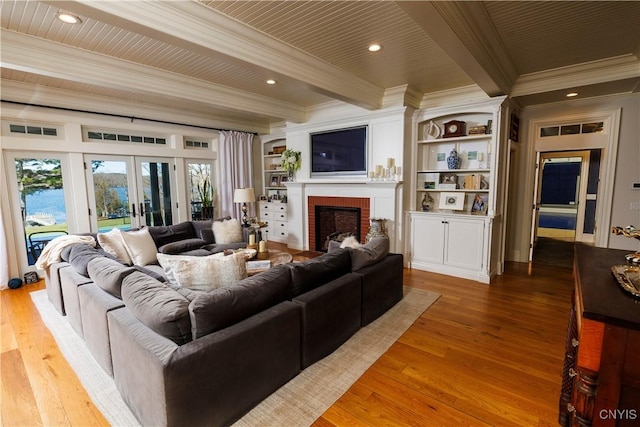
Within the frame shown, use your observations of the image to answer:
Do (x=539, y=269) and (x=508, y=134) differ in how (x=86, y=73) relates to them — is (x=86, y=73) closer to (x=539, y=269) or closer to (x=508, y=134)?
(x=508, y=134)

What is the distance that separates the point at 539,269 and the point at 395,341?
3.43 metres

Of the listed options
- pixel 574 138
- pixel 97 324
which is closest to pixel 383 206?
pixel 574 138

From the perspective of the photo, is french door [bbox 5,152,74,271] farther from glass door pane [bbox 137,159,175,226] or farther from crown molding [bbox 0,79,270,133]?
glass door pane [bbox 137,159,175,226]

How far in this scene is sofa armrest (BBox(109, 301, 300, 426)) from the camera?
1.49 metres

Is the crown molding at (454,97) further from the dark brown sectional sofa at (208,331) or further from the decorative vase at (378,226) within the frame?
the dark brown sectional sofa at (208,331)

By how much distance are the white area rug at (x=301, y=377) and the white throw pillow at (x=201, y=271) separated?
0.83m

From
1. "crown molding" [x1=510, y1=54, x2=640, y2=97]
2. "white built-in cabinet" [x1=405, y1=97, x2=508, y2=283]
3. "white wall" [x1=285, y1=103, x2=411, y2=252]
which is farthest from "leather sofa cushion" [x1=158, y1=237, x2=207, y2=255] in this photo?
"crown molding" [x1=510, y1=54, x2=640, y2=97]

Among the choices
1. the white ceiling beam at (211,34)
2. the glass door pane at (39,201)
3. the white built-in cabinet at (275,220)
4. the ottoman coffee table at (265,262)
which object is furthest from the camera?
the white built-in cabinet at (275,220)

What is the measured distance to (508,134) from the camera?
4.30 meters

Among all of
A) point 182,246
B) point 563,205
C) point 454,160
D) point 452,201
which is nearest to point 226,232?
point 182,246

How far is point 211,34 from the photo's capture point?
8.02 feet

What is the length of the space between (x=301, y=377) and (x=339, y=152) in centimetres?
394

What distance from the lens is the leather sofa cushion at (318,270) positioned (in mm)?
2316

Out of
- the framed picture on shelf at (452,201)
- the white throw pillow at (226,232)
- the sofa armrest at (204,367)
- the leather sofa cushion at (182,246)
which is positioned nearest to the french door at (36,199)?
the leather sofa cushion at (182,246)
